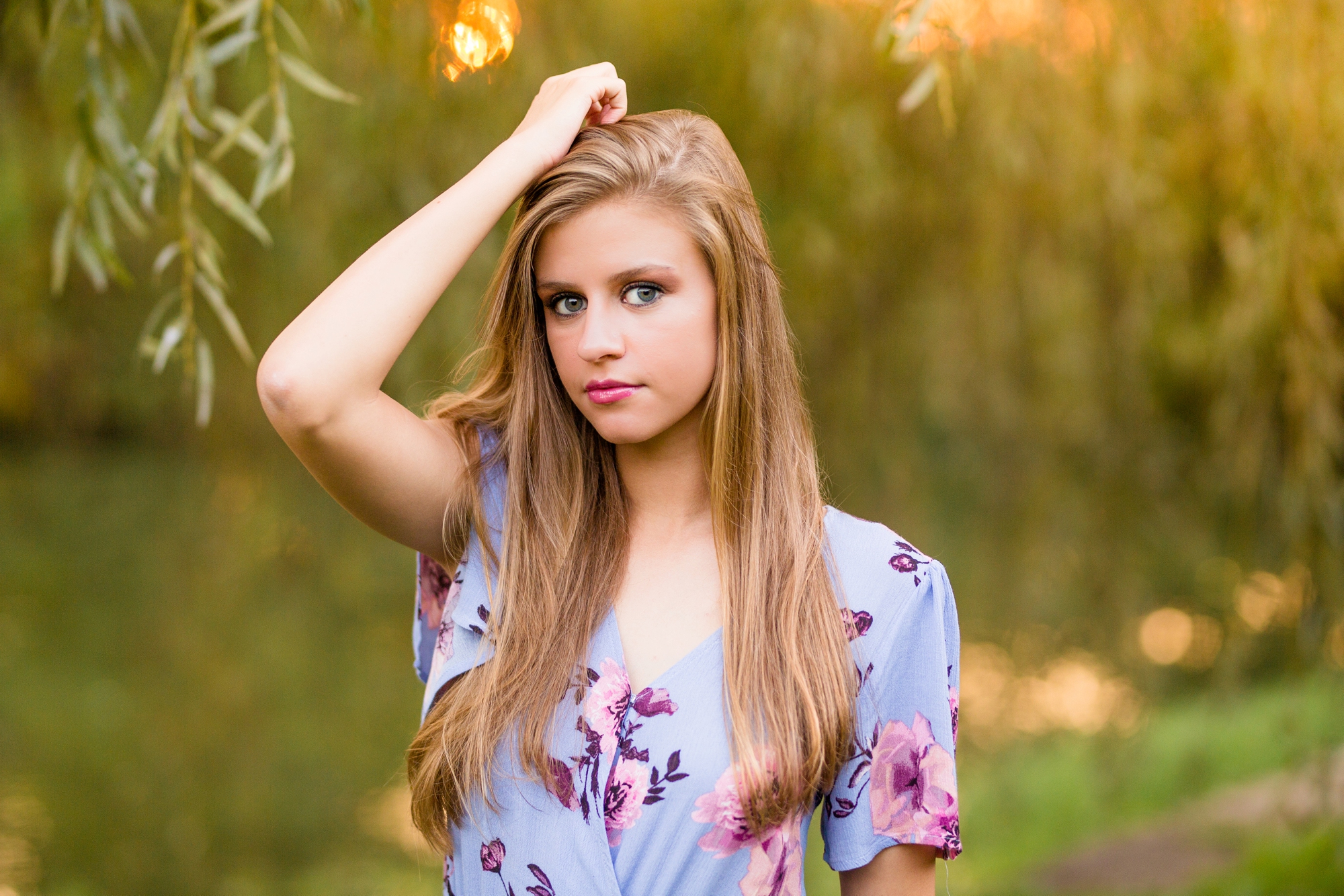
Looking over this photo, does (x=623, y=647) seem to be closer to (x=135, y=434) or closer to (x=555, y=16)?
(x=555, y=16)

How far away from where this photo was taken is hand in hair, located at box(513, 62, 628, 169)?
104 centimetres

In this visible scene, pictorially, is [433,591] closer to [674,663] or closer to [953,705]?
[674,663]

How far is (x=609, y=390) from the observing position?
40.8 inches

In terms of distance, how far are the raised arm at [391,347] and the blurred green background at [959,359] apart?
1.57 feet

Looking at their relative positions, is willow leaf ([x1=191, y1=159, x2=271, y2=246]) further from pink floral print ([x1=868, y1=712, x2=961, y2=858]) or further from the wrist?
pink floral print ([x1=868, y1=712, x2=961, y2=858])

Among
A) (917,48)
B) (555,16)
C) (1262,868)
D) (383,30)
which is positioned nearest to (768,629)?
(917,48)

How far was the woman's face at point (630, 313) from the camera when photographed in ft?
3.34

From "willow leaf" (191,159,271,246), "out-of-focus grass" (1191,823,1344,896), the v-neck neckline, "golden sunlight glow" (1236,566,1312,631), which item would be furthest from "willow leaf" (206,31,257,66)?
"out-of-focus grass" (1191,823,1344,896)

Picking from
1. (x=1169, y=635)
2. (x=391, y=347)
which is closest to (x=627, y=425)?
(x=391, y=347)

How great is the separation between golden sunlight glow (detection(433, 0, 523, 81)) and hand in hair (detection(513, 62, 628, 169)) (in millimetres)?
683

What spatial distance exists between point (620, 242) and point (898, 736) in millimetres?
517

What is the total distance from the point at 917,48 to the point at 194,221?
91 centimetres

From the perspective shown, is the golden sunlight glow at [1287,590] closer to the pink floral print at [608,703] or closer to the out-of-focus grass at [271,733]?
the out-of-focus grass at [271,733]

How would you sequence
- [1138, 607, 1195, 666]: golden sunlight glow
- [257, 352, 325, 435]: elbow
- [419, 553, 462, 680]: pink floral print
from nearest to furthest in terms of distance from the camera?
[257, 352, 325, 435]: elbow
[419, 553, 462, 680]: pink floral print
[1138, 607, 1195, 666]: golden sunlight glow
